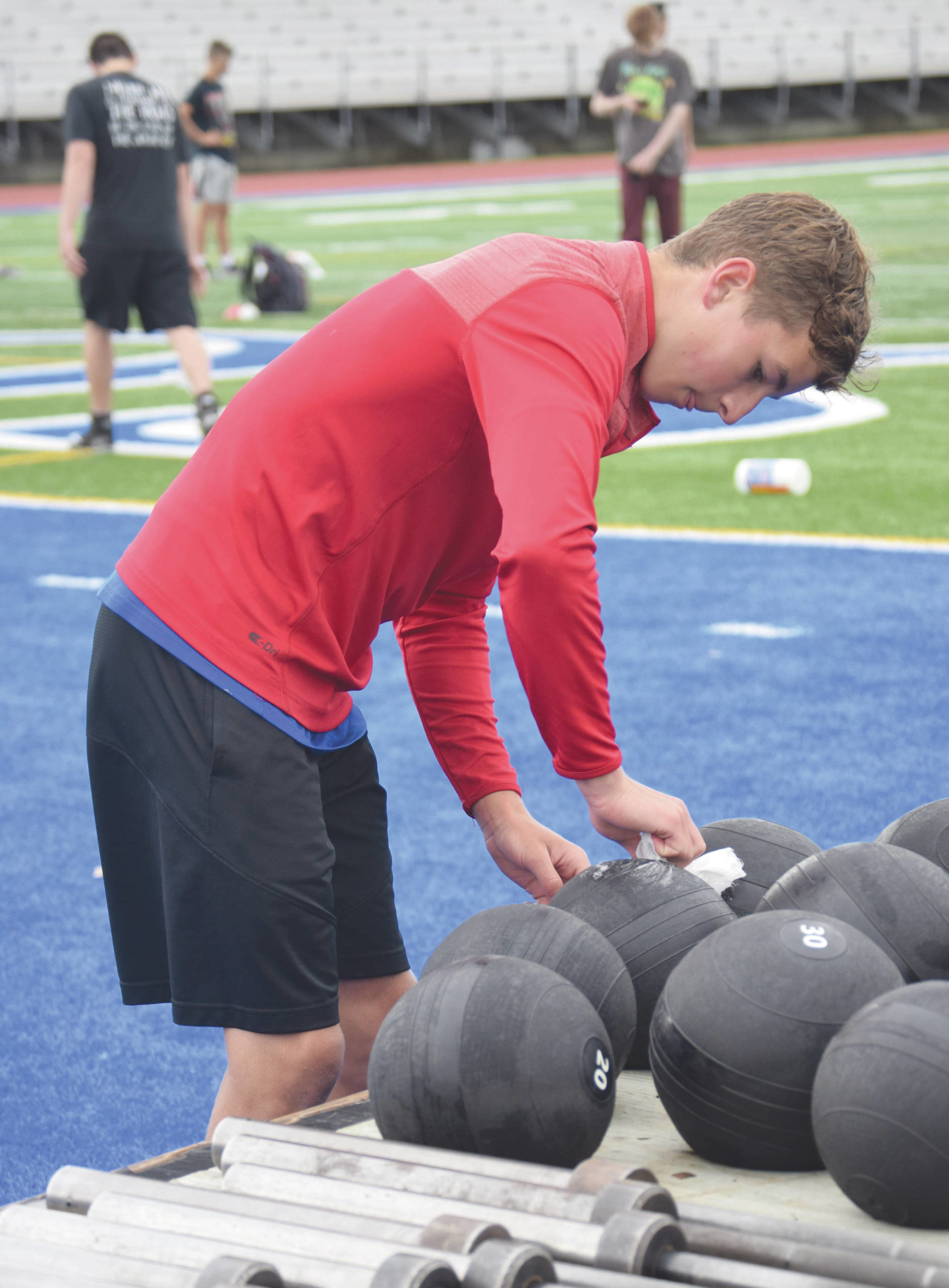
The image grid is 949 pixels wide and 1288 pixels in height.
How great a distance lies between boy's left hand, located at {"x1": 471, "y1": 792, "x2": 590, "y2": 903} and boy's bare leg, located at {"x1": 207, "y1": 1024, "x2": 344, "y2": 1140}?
0.51 metres

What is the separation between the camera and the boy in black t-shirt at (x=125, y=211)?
1094 centimetres

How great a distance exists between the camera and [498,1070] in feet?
8.41

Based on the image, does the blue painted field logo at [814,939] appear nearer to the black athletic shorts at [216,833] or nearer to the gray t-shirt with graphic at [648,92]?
the black athletic shorts at [216,833]

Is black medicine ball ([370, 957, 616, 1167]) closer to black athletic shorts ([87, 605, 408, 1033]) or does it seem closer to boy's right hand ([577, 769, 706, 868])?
boy's right hand ([577, 769, 706, 868])

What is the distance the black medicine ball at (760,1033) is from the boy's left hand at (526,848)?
0.69 meters

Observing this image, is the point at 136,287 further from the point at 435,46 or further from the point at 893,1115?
the point at 435,46

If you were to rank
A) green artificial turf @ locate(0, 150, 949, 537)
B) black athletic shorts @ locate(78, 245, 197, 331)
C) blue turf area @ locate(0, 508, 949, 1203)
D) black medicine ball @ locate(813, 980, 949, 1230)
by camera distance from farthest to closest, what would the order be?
black athletic shorts @ locate(78, 245, 197, 331)
green artificial turf @ locate(0, 150, 949, 537)
blue turf area @ locate(0, 508, 949, 1203)
black medicine ball @ locate(813, 980, 949, 1230)

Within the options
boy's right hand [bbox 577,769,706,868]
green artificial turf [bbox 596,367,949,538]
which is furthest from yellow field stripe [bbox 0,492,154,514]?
boy's right hand [bbox 577,769,706,868]

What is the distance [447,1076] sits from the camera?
2578 millimetres

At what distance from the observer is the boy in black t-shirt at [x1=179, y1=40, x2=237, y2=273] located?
2341 centimetres

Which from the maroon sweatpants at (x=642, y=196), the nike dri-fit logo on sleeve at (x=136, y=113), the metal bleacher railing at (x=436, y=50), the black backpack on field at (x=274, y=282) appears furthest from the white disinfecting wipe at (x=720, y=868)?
the metal bleacher railing at (x=436, y=50)

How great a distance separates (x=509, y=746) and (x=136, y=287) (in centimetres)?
589

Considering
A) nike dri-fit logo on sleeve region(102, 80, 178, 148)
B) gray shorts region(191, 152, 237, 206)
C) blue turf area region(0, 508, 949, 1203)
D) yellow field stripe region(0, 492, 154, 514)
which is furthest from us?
gray shorts region(191, 152, 237, 206)

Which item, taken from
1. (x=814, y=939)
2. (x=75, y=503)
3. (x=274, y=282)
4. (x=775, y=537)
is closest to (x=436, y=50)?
(x=274, y=282)
